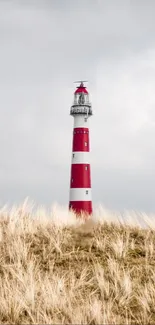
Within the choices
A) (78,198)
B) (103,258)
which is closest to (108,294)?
(103,258)

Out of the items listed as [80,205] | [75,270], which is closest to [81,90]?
[80,205]

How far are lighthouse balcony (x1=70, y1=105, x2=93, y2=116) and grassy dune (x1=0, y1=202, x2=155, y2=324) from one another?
18385mm

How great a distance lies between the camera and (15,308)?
677 cm

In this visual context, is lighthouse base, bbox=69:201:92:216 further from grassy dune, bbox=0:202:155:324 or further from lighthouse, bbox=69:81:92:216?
grassy dune, bbox=0:202:155:324

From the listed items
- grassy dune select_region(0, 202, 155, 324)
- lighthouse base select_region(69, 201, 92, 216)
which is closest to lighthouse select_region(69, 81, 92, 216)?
lighthouse base select_region(69, 201, 92, 216)

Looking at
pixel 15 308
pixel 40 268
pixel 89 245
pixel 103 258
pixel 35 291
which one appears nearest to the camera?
pixel 15 308

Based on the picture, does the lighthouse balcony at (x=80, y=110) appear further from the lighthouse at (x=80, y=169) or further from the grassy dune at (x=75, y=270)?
the grassy dune at (x=75, y=270)

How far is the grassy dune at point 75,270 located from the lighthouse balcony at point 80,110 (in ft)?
60.3

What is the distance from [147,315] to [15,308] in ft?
5.89

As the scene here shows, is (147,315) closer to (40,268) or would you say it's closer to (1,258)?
(40,268)

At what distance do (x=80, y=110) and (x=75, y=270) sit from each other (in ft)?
72.7

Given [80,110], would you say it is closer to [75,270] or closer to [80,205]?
[80,205]

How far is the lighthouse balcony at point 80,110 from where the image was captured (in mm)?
30125

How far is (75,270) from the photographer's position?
27.9 feet
